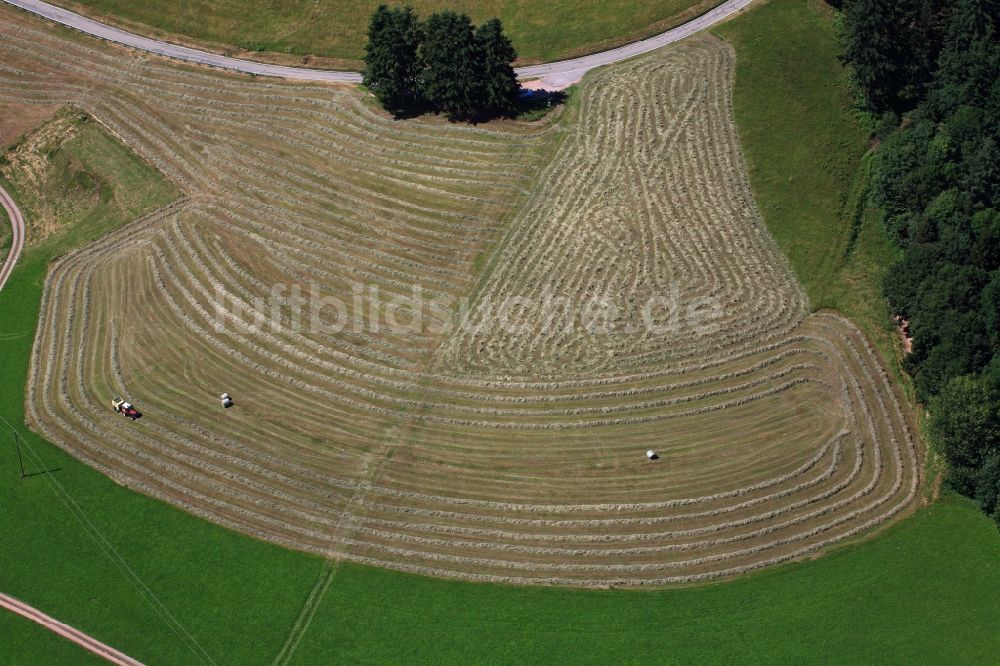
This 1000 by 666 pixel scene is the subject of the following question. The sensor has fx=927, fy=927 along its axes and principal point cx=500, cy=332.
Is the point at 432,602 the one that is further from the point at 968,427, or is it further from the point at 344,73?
the point at 344,73

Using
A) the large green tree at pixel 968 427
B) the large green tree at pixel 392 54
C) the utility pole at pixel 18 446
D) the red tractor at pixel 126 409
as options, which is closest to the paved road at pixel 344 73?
the large green tree at pixel 392 54

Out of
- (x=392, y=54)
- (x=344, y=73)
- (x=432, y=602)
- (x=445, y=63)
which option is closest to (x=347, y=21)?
(x=344, y=73)

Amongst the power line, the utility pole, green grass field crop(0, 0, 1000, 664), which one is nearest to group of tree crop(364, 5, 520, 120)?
the utility pole

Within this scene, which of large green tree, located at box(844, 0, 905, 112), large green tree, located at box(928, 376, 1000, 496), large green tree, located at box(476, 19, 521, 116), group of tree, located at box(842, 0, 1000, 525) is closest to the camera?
large green tree, located at box(928, 376, 1000, 496)

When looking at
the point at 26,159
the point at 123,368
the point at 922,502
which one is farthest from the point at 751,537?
the point at 26,159

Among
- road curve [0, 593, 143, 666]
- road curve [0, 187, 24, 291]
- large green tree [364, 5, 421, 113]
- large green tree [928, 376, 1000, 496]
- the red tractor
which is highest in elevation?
large green tree [364, 5, 421, 113]

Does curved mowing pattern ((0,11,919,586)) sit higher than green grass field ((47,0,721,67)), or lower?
lower

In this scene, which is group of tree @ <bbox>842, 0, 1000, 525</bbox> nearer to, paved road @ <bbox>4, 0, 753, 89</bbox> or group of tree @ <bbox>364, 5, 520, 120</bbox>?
paved road @ <bbox>4, 0, 753, 89</bbox>

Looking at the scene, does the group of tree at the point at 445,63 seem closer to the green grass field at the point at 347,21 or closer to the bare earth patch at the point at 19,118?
the green grass field at the point at 347,21
